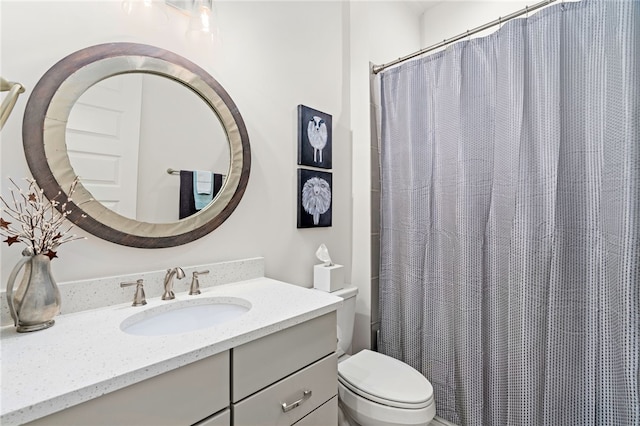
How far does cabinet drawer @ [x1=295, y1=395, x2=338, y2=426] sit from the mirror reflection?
2.85 feet

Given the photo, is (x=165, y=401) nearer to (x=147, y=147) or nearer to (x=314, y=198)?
(x=147, y=147)

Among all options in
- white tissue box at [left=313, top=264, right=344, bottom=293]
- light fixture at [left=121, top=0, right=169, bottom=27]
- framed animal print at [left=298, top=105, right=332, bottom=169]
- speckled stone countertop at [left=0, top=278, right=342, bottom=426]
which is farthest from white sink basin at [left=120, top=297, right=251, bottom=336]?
light fixture at [left=121, top=0, right=169, bottom=27]

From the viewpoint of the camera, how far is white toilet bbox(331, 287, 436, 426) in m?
1.19

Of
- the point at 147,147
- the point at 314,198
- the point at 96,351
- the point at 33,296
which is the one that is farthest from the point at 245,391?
the point at 314,198

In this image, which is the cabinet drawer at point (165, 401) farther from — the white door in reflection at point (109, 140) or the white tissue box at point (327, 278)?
the white tissue box at point (327, 278)

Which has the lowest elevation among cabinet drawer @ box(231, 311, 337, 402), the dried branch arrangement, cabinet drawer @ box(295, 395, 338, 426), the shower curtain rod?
cabinet drawer @ box(295, 395, 338, 426)

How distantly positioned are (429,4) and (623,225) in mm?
2086

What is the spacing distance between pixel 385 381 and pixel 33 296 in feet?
4.32

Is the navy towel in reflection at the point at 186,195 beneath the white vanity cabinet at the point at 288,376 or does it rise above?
above

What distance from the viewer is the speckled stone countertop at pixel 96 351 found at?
1.75 feet

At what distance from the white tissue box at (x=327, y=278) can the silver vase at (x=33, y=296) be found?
107 centimetres

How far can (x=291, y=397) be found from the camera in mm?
912

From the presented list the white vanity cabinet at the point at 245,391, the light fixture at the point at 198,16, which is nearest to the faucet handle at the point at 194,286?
the white vanity cabinet at the point at 245,391

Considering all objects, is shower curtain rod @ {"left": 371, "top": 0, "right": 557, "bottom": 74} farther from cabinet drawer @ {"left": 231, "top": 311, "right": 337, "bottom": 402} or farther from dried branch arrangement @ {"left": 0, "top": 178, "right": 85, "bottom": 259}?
dried branch arrangement @ {"left": 0, "top": 178, "right": 85, "bottom": 259}
